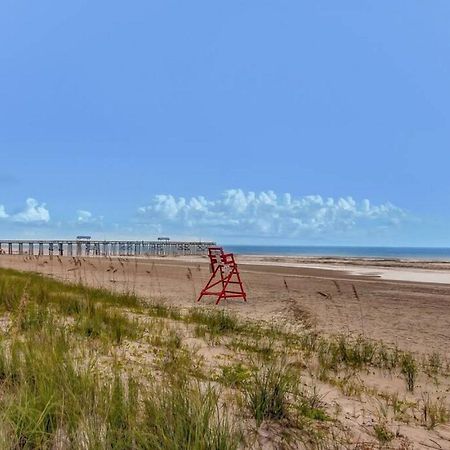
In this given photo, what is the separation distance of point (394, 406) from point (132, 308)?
673cm

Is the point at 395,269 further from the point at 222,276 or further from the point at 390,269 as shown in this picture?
the point at 222,276

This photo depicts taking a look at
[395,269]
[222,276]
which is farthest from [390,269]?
[222,276]

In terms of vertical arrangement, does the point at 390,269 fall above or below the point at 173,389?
below

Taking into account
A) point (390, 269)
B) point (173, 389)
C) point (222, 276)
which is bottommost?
point (390, 269)

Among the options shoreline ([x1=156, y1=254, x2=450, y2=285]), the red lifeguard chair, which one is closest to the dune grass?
the red lifeguard chair

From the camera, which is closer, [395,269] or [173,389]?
[173,389]

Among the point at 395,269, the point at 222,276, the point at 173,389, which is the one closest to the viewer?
the point at 173,389

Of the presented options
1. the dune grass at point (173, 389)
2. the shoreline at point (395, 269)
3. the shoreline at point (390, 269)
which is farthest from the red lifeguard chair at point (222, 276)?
the shoreline at point (395, 269)

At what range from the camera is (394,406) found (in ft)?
14.0

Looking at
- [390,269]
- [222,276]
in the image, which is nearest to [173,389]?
[222,276]

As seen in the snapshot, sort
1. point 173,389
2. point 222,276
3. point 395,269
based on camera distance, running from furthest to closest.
→ point 395,269 < point 222,276 < point 173,389

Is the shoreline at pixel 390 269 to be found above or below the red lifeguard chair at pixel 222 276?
below

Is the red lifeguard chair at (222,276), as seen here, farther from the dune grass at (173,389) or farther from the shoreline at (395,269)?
the shoreline at (395,269)

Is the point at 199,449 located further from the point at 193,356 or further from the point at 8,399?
the point at 193,356
